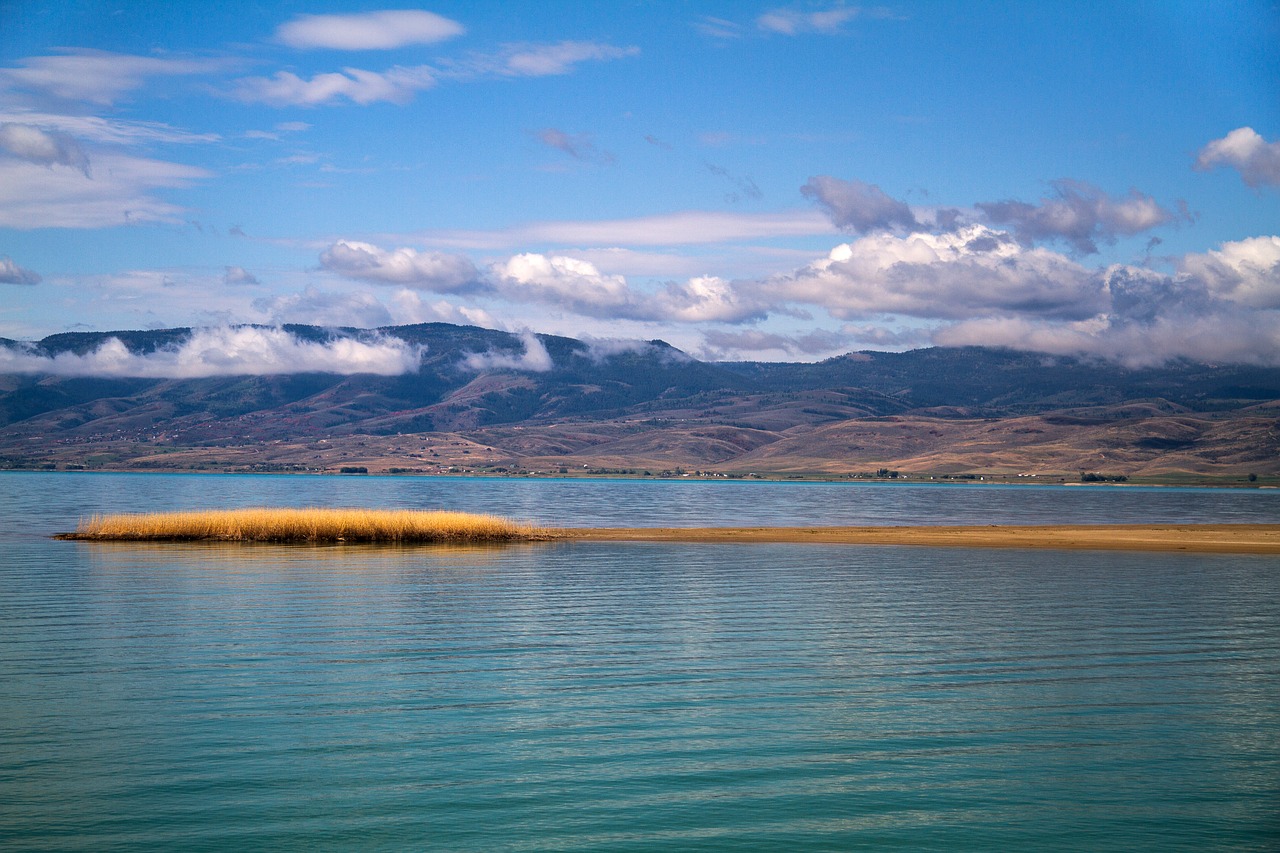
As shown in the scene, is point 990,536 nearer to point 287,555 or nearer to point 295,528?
point 295,528

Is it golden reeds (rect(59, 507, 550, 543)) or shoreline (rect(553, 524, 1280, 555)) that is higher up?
golden reeds (rect(59, 507, 550, 543))

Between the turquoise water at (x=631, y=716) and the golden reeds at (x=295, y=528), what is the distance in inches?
737

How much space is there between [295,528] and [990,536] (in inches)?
1661

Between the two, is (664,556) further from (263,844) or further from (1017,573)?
(263,844)

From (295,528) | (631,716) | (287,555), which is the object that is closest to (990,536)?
(295,528)

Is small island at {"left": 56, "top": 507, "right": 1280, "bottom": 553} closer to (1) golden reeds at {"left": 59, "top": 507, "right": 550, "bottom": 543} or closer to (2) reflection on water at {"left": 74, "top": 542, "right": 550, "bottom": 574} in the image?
(1) golden reeds at {"left": 59, "top": 507, "right": 550, "bottom": 543}

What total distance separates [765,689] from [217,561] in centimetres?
3403

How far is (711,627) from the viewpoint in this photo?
32531 mm

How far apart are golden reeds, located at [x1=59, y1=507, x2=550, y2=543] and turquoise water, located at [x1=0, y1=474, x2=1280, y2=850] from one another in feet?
61.4

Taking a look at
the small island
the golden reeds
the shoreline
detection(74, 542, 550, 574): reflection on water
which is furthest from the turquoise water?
the shoreline

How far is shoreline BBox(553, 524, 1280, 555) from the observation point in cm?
6650

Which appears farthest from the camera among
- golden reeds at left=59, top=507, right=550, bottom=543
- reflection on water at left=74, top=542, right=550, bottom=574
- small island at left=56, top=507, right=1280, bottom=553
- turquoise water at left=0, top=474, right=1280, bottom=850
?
small island at left=56, top=507, right=1280, bottom=553

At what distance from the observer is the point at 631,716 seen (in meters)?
21.5

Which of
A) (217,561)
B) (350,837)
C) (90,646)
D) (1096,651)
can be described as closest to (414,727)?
(350,837)
